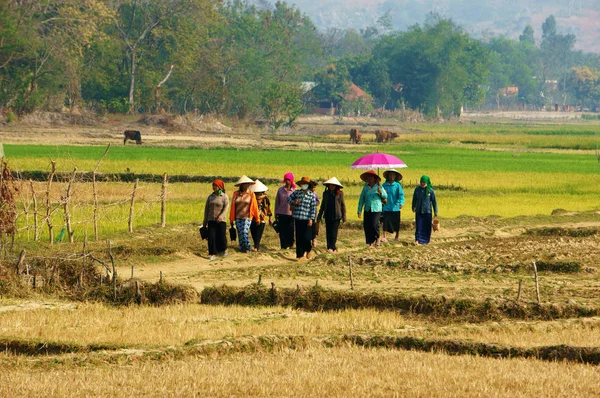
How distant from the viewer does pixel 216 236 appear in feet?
51.5

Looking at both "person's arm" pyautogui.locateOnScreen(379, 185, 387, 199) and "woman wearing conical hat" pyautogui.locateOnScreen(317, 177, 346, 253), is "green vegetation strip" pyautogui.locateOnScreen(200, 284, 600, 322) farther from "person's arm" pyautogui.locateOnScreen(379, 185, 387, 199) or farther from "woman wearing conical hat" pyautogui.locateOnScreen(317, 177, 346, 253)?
"person's arm" pyautogui.locateOnScreen(379, 185, 387, 199)

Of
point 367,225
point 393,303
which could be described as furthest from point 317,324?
point 367,225

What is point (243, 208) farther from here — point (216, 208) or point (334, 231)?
point (334, 231)

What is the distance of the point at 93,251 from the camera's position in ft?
51.6

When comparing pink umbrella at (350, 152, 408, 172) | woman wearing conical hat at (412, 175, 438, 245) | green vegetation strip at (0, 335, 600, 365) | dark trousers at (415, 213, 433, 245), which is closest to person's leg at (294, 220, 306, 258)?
woman wearing conical hat at (412, 175, 438, 245)

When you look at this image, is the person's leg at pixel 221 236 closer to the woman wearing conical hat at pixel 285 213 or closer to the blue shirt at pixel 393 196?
the woman wearing conical hat at pixel 285 213

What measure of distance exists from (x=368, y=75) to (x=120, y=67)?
37.1 m

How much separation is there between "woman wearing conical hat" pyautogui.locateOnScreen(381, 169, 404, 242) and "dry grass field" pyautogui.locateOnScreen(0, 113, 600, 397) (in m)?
0.37

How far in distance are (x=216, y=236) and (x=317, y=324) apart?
481 centimetres

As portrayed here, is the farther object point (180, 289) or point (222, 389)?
point (180, 289)

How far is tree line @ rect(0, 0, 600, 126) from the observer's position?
59.0 meters

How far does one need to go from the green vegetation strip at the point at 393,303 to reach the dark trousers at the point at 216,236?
271 cm

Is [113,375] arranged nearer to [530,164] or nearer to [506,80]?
[530,164]

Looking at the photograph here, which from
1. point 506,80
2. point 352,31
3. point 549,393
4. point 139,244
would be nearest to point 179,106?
point 139,244
